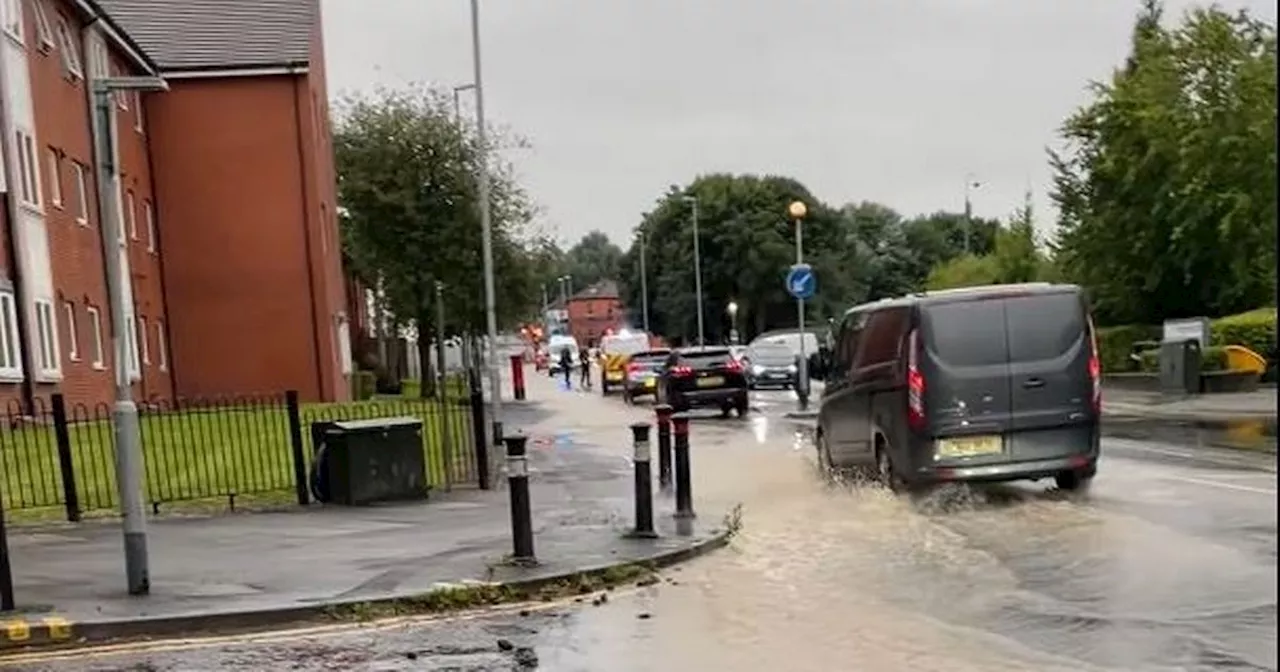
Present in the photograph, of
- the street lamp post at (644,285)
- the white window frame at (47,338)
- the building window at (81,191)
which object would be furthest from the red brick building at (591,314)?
the white window frame at (47,338)

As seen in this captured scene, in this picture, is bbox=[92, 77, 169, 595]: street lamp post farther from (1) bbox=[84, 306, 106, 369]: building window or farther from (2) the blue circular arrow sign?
(2) the blue circular arrow sign

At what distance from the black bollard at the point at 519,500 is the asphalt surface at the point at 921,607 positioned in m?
1.09

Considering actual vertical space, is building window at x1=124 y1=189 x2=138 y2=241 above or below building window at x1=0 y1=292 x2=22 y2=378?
above

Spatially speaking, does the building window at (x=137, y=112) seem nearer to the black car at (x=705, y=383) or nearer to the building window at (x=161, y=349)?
the building window at (x=161, y=349)

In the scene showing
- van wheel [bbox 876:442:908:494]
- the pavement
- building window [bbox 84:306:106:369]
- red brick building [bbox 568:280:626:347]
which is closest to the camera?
the pavement

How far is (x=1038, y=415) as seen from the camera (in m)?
12.4

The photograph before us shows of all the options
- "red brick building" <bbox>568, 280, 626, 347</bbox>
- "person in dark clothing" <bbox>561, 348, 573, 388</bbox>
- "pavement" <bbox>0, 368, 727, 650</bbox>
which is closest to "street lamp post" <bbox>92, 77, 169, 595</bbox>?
"pavement" <bbox>0, 368, 727, 650</bbox>

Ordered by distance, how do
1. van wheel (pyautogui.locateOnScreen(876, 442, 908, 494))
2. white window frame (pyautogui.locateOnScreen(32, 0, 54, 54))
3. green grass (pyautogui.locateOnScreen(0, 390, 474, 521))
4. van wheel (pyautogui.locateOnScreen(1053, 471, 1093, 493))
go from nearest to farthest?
van wheel (pyautogui.locateOnScreen(1053, 471, 1093, 493))
van wheel (pyautogui.locateOnScreen(876, 442, 908, 494))
green grass (pyautogui.locateOnScreen(0, 390, 474, 521))
white window frame (pyautogui.locateOnScreen(32, 0, 54, 54))

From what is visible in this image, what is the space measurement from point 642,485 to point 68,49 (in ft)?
76.1

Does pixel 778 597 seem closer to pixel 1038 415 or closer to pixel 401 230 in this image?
pixel 1038 415

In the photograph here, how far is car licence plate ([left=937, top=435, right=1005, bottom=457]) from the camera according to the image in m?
12.4

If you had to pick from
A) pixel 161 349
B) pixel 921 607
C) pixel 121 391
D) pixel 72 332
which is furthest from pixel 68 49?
pixel 921 607

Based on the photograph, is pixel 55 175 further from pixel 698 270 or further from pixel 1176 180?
pixel 698 270

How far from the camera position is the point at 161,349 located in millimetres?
37062
